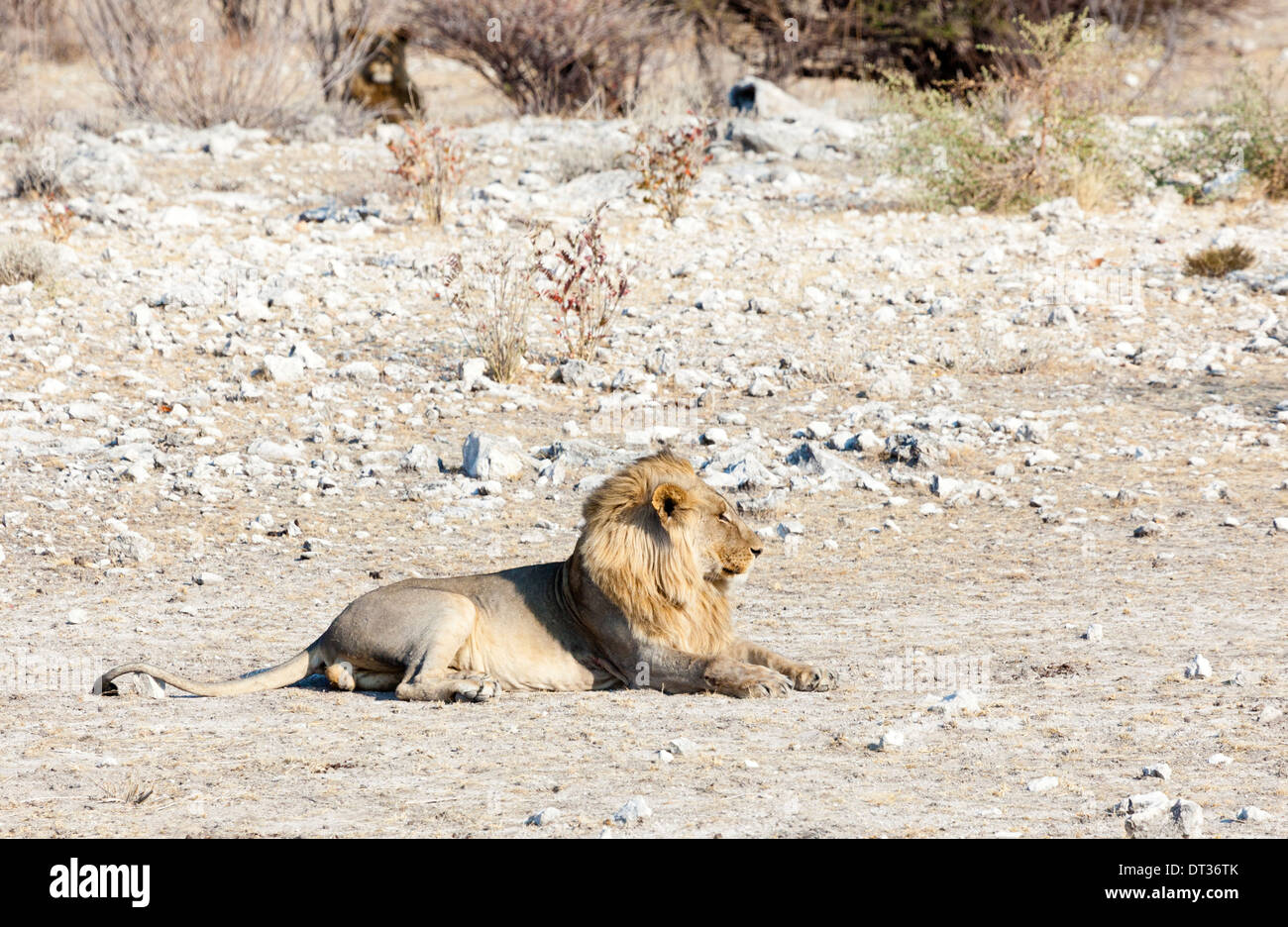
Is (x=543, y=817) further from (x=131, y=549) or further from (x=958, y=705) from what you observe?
(x=131, y=549)

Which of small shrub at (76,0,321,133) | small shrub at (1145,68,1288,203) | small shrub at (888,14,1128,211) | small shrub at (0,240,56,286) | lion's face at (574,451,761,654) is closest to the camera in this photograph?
lion's face at (574,451,761,654)

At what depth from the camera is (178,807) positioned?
4312mm

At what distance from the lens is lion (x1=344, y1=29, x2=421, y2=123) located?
69.5 feet

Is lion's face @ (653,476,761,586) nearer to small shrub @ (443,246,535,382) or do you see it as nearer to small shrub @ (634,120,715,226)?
small shrub @ (443,246,535,382)

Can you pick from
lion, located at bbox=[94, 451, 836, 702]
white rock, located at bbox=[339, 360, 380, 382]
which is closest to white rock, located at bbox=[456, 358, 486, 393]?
white rock, located at bbox=[339, 360, 380, 382]

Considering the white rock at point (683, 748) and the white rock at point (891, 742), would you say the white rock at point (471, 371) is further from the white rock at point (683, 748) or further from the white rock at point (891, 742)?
the white rock at point (891, 742)

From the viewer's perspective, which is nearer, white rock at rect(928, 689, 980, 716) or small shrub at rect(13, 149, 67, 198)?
white rock at rect(928, 689, 980, 716)

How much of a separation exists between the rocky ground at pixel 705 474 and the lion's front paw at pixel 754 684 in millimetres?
73

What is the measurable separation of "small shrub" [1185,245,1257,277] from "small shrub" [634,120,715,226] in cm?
460

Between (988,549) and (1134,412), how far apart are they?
2.53 meters

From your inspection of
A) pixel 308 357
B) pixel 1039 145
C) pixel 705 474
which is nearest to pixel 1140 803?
pixel 705 474

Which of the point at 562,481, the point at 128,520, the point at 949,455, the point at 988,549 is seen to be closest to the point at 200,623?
the point at 128,520

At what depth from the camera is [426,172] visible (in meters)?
14.5

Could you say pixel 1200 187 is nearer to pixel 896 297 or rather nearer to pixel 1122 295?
pixel 1122 295
